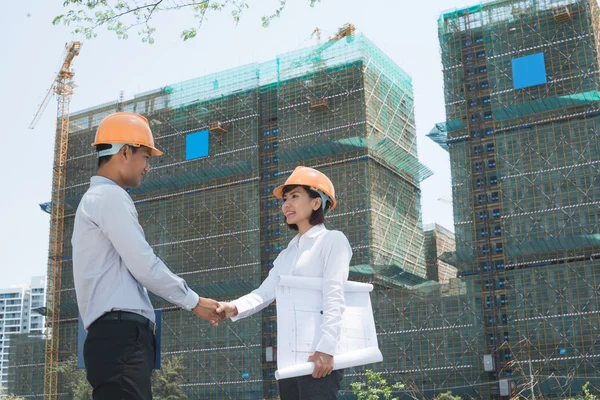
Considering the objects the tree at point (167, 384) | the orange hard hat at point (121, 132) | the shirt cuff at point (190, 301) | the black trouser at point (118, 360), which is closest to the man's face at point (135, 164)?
the orange hard hat at point (121, 132)

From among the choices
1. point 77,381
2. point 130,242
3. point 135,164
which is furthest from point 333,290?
point 77,381

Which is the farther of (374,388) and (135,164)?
(374,388)

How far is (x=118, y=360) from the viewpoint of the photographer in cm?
330

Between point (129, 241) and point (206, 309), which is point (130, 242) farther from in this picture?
point (206, 309)

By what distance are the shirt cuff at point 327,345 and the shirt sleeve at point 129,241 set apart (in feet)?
2.40

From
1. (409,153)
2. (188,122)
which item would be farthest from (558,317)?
(188,122)

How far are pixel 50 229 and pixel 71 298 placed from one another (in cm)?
553

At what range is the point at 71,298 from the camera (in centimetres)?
5694

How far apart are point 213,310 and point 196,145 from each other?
4938 centimetres

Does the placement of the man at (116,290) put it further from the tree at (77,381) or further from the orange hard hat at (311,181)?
the tree at (77,381)

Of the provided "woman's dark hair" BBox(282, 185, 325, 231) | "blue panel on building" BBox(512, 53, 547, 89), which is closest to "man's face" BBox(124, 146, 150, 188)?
"woman's dark hair" BBox(282, 185, 325, 231)

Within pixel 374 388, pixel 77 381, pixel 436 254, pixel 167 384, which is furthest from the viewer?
pixel 436 254

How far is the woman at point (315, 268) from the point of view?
12.3 ft

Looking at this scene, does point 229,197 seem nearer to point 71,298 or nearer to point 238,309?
point 71,298
